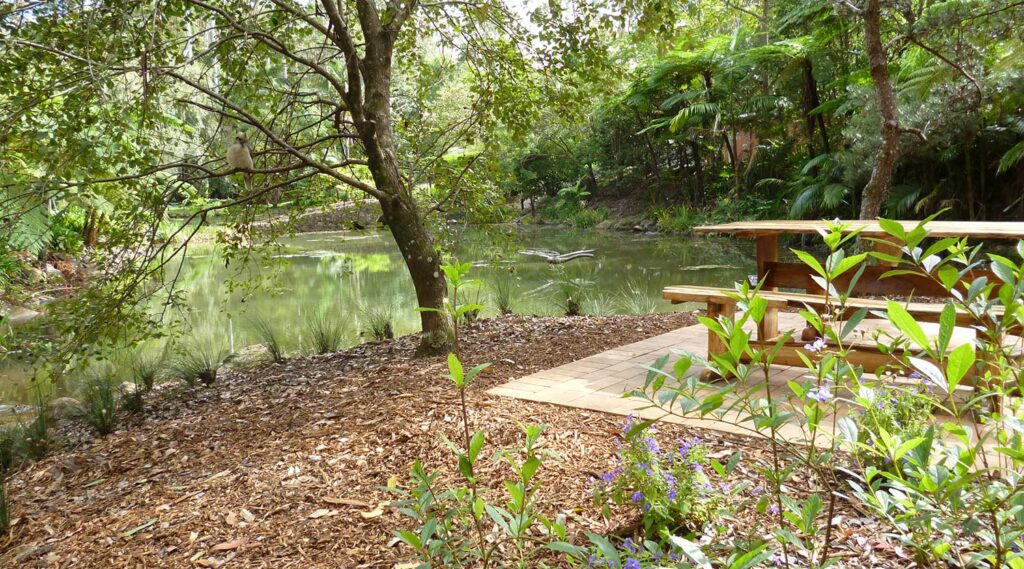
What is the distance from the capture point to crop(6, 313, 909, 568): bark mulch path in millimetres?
1969

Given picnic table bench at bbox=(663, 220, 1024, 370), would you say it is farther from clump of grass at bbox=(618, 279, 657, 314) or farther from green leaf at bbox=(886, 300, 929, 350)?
clump of grass at bbox=(618, 279, 657, 314)

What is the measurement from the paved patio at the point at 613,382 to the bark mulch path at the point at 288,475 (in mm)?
108

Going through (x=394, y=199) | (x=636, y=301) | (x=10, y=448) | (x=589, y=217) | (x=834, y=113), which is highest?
(x=834, y=113)

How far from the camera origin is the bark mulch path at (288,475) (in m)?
1.97

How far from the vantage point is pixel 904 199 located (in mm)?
9297

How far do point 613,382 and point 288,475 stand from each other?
1.69 meters

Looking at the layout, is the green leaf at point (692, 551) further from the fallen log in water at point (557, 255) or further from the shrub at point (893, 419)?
the fallen log in water at point (557, 255)

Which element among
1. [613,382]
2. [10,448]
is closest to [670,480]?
[613,382]

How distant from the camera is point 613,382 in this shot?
3375 millimetres

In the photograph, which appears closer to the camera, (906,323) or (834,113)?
(906,323)

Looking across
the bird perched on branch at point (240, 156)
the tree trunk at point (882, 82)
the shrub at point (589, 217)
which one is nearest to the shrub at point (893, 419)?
the bird perched on branch at point (240, 156)

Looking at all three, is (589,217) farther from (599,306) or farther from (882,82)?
(882,82)

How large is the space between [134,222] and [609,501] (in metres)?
2.86

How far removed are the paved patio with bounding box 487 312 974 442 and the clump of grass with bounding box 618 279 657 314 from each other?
7.39ft
